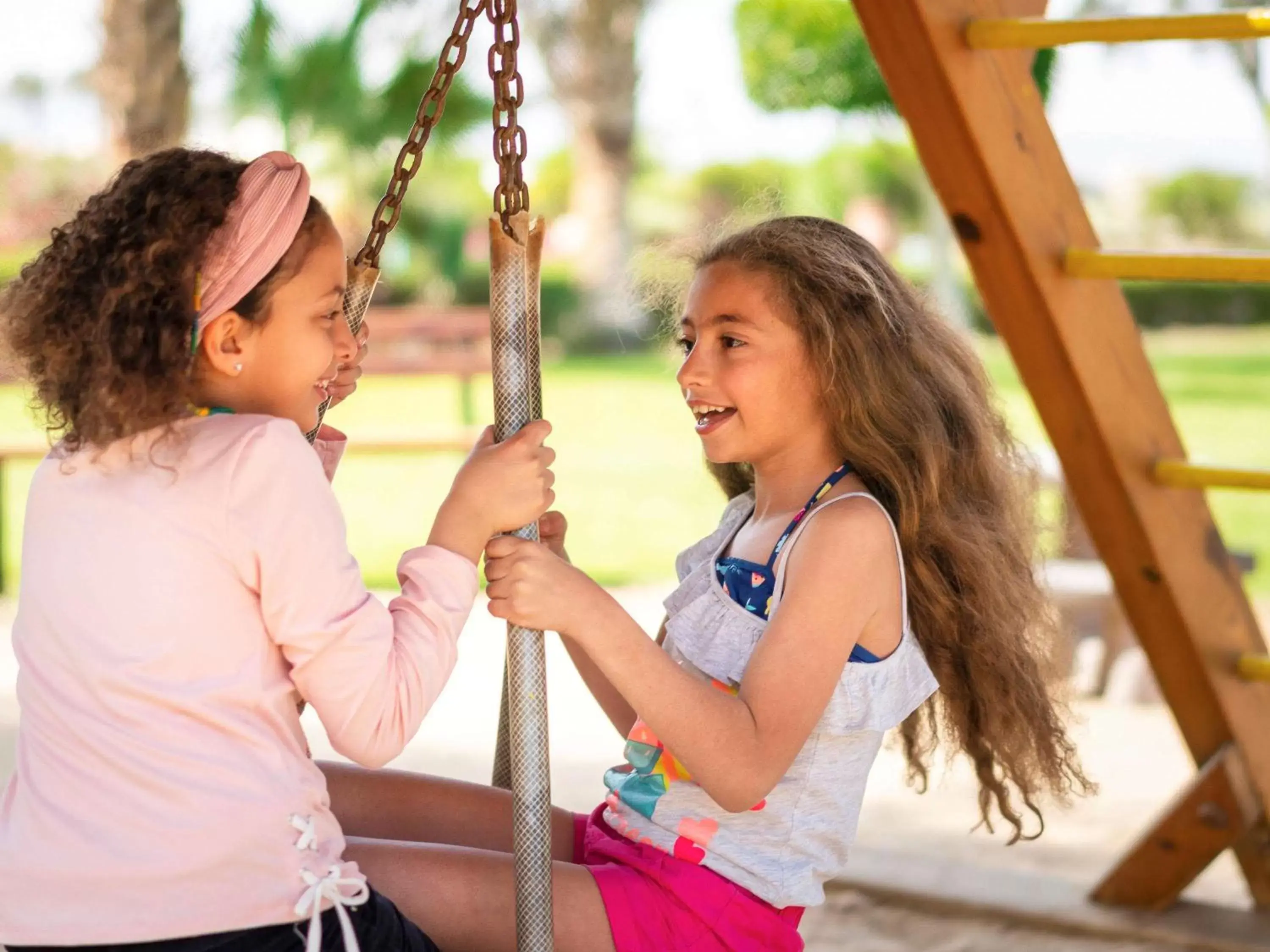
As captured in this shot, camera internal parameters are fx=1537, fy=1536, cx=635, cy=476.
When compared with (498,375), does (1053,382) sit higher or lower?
higher

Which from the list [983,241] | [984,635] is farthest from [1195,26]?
[984,635]

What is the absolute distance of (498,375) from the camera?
1898mm

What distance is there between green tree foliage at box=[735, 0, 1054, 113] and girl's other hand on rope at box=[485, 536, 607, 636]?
27.5ft

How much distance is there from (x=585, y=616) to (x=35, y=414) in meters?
0.76

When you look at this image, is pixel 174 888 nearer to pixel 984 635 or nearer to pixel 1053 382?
pixel 984 635

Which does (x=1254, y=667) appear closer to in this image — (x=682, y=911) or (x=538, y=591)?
(x=682, y=911)

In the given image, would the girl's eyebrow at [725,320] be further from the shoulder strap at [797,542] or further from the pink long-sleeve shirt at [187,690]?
the pink long-sleeve shirt at [187,690]

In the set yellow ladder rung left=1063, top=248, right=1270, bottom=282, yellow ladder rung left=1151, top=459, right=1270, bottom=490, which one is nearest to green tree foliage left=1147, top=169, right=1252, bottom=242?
yellow ladder rung left=1151, top=459, right=1270, bottom=490

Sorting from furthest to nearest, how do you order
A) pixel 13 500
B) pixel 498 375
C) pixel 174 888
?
pixel 13 500
pixel 498 375
pixel 174 888

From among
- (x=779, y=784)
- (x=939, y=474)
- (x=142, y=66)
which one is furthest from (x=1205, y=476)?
(x=142, y=66)

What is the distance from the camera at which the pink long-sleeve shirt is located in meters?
1.72

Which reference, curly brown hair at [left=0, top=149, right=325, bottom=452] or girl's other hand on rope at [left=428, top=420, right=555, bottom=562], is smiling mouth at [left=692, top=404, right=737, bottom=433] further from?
curly brown hair at [left=0, top=149, right=325, bottom=452]

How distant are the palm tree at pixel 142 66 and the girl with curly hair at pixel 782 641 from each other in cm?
1001

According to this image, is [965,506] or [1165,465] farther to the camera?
[1165,465]
